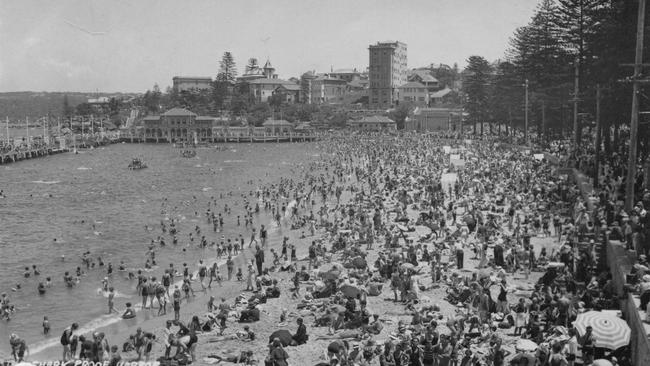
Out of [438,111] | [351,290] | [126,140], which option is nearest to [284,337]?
[351,290]

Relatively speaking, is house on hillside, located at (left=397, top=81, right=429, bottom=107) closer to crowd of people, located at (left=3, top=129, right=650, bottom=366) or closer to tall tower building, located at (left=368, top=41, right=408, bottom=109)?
tall tower building, located at (left=368, top=41, right=408, bottom=109)

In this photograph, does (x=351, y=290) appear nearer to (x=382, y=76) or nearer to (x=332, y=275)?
(x=332, y=275)

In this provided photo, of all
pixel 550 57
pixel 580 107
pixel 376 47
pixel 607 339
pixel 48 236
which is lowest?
pixel 48 236

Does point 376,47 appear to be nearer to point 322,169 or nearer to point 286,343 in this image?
point 322,169

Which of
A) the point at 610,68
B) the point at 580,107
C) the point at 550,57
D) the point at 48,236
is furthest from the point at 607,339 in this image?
the point at 550,57

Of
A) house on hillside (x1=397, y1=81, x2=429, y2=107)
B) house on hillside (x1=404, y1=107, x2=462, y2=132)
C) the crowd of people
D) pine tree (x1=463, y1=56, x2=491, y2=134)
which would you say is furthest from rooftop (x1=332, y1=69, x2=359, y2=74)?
the crowd of people

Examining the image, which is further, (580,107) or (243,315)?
(580,107)
